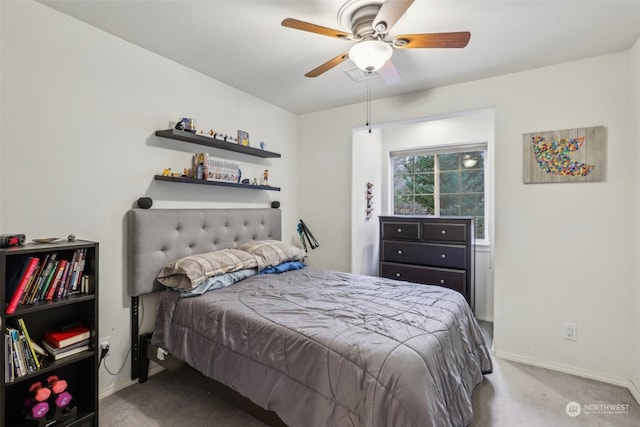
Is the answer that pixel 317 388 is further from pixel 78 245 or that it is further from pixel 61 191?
pixel 61 191

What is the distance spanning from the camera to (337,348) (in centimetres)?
140

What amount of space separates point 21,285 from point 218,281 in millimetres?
1070

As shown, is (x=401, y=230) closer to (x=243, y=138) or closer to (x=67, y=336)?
(x=243, y=138)

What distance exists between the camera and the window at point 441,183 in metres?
3.79

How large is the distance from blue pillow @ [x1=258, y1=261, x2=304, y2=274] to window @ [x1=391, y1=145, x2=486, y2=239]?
1896 mm

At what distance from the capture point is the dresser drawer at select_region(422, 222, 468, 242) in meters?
3.10

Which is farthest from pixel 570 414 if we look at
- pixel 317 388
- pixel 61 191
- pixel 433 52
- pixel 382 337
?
pixel 61 191

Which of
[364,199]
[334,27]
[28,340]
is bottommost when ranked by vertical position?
[28,340]

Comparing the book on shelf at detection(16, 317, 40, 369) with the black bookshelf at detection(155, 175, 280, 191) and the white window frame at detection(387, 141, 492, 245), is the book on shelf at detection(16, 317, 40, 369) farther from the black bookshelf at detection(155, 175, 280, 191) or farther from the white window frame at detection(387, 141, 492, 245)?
the white window frame at detection(387, 141, 492, 245)

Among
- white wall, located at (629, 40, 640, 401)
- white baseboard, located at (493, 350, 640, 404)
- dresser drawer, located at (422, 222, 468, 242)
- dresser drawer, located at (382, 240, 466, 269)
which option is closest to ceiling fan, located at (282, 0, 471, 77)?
white wall, located at (629, 40, 640, 401)

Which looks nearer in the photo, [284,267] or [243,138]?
[284,267]

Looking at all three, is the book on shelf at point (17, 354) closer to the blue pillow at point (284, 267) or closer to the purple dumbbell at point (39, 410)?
the purple dumbbell at point (39, 410)

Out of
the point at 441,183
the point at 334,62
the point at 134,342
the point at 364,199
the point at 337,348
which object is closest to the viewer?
the point at 337,348

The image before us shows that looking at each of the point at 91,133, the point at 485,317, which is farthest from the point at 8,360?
the point at 485,317
